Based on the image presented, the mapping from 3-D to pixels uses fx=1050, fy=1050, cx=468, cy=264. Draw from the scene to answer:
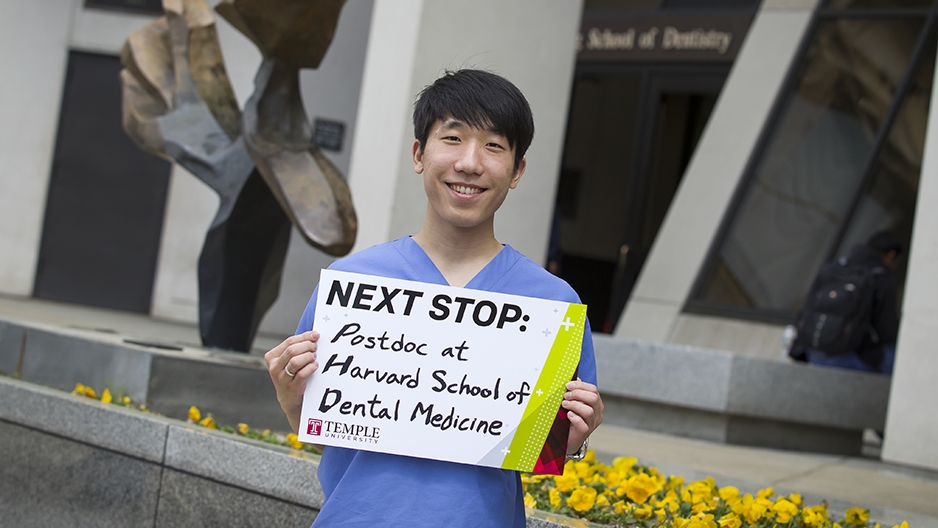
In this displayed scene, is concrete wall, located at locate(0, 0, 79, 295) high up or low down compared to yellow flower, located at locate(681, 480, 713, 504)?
up

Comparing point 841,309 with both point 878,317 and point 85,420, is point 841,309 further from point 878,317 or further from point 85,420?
point 85,420

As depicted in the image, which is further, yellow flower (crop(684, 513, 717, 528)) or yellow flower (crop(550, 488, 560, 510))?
yellow flower (crop(550, 488, 560, 510))

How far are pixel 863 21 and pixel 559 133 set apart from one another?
408 cm

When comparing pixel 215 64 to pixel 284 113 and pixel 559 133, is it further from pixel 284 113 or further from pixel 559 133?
pixel 559 133

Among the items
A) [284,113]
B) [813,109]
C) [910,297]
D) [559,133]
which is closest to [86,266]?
[559,133]

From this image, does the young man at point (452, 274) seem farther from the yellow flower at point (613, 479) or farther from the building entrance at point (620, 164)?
the building entrance at point (620, 164)

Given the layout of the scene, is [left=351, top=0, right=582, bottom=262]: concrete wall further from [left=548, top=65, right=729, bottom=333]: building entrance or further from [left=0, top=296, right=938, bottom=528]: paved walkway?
[left=548, top=65, right=729, bottom=333]: building entrance

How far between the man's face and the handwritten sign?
6.8 inches

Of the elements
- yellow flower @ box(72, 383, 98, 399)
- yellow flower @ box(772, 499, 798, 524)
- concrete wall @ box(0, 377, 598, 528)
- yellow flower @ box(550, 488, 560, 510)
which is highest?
yellow flower @ box(772, 499, 798, 524)

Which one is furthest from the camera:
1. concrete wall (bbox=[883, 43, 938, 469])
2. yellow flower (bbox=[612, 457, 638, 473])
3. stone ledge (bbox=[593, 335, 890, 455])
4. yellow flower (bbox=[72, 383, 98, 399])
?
stone ledge (bbox=[593, 335, 890, 455])

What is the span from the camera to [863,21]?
11.8 meters

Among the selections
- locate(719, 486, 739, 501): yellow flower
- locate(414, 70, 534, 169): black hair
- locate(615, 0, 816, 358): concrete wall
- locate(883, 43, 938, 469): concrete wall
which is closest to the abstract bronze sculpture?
locate(719, 486, 739, 501): yellow flower

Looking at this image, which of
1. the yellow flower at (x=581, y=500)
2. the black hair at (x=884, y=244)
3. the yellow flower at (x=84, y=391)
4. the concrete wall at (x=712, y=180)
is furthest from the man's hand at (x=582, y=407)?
the concrete wall at (x=712, y=180)

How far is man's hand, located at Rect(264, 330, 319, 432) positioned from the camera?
221cm
